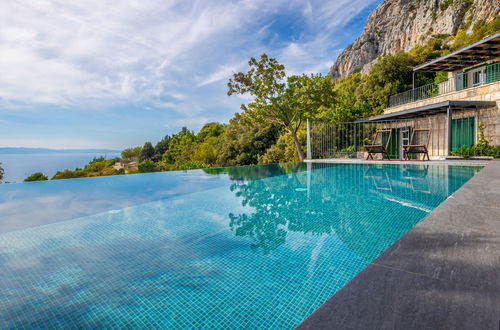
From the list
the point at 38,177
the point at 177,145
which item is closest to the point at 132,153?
the point at 177,145

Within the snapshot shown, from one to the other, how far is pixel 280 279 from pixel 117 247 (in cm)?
160

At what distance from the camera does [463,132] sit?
10906 mm

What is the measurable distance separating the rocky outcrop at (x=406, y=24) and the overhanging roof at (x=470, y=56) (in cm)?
2421

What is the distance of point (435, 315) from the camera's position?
2.78 ft

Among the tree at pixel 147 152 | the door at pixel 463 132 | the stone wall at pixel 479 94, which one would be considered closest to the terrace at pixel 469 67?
the stone wall at pixel 479 94

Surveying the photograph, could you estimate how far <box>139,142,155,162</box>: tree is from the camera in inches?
1984

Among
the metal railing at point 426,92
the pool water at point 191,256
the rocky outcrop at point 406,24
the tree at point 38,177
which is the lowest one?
the pool water at point 191,256

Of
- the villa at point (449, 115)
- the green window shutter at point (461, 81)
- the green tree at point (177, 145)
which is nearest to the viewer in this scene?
the villa at point (449, 115)

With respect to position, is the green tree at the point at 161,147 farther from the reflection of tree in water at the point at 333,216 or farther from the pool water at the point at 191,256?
the reflection of tree in water at the point at 333,216

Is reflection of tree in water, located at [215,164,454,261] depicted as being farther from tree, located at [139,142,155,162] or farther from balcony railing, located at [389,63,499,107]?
tree, located at [139,142,155,162]

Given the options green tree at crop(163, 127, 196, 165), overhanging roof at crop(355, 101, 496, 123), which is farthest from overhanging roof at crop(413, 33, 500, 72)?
green tree at crop(163, 127, 196, 165)

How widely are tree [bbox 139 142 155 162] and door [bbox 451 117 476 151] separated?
158 feet

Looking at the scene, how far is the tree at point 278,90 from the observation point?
13.7 metres

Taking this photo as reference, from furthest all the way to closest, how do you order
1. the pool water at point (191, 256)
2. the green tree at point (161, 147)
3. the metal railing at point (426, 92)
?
the green tree at point (161, 147) < the metal railing at point (426, 92) < the pool water at point (191, 256)
